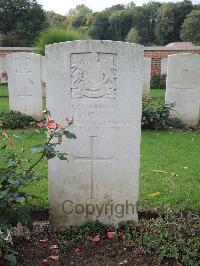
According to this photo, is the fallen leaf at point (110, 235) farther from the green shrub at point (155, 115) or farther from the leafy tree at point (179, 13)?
the leafy tree at point (179, 13)

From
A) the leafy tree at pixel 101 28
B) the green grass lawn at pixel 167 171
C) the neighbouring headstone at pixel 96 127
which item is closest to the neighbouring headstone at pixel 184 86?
the green grass lawn at pixel 167 171

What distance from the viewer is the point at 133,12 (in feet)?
141

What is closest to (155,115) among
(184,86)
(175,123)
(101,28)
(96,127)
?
(175,123)

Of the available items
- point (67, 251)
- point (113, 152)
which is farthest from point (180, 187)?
point (67, 251)

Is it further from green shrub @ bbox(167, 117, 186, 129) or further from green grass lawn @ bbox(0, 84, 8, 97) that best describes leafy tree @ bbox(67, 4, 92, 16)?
green shrub @ bbox(167, 117, 186, 129)

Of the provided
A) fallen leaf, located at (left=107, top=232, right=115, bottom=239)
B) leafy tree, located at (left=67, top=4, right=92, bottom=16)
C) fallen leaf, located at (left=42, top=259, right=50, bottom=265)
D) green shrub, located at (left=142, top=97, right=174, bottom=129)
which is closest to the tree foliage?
leafy tree, located at (left=67, top=4, right=92, bottom=16)

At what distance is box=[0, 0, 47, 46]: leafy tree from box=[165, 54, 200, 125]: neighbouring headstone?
755 inches

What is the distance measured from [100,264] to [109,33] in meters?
41.6

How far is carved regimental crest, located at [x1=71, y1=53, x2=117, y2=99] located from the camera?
3420 millimetres

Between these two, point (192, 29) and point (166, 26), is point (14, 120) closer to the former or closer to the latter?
point (192, 29)

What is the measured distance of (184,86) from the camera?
8.82 m

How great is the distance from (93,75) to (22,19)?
25812 mm

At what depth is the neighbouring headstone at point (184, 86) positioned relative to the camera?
8.73 metres

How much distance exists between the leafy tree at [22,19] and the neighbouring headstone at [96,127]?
24.0m
